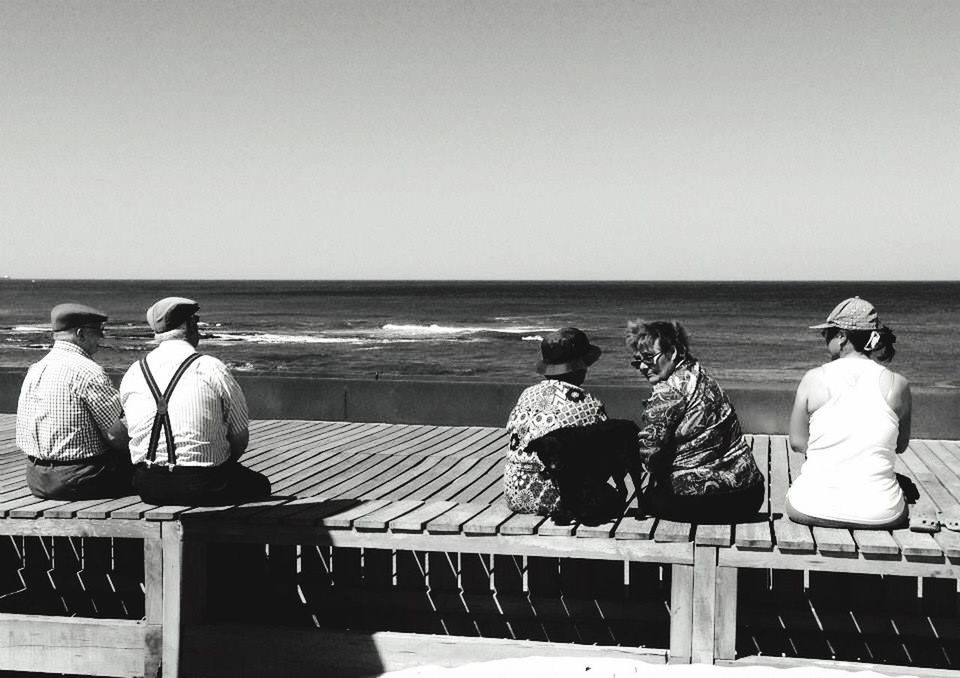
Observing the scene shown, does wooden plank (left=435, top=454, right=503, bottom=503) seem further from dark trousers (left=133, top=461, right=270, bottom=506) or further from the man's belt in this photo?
A: the man's belt

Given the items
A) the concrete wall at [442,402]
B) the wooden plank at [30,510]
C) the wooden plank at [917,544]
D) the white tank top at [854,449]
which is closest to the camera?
the wooden plank at [917,544]

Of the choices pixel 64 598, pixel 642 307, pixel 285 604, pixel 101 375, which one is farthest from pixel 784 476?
pixel 642 307

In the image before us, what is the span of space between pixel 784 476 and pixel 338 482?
2.81 metres

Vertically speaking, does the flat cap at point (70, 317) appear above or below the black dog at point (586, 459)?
above

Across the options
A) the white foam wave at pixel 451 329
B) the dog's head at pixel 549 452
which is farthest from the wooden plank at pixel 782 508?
the white foam wave at pixel 451 329

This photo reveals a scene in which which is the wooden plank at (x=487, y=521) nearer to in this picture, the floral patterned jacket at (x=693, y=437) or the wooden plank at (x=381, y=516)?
the wooden plank at (x=381, y=516)

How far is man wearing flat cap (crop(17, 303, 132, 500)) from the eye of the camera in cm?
491

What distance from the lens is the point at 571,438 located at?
4562 millimetres

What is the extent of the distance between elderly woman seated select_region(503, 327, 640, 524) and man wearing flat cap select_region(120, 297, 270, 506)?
4.53 ft

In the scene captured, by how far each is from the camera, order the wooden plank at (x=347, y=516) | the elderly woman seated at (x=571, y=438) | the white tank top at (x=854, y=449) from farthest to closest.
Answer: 1. the wooden plank at (x=347, y=516)
2. the elderly woman seated at (x=571, y=438)
3. the white tank top at (x=854, y=449)

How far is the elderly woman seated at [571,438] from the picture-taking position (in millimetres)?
4566

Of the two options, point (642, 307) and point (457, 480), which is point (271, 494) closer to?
point (457, 480)

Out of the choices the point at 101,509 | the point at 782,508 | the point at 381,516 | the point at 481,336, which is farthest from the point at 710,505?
the point at 481,336

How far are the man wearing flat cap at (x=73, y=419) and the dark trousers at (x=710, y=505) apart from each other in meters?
2.67
